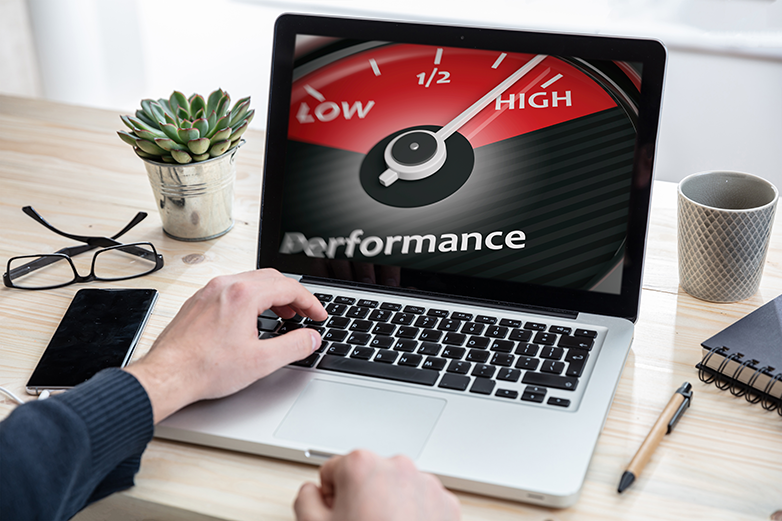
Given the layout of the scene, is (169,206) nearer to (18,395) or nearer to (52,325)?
(52,325)

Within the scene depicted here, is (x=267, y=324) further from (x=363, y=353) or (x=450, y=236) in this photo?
(x=450, y=236)

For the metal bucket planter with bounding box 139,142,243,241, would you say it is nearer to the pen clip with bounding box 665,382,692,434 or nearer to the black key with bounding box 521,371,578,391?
the black key with bounding box 521,371,578,391

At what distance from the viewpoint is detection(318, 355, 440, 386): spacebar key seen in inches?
27.5

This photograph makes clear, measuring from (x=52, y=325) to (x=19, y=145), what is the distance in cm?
62

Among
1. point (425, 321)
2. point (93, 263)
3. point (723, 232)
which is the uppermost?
point (723, 232)

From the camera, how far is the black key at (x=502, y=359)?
27.9 inches

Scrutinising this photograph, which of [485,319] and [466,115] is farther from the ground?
[466,115]

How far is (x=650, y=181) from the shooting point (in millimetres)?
773

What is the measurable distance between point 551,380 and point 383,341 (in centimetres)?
19

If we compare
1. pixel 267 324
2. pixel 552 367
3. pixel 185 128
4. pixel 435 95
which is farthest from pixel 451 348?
pixel 185 128

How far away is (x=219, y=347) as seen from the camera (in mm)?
681

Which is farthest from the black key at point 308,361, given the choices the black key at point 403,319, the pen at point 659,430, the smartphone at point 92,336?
the pen at point 659,430

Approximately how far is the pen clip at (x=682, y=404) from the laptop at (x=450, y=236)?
7cm

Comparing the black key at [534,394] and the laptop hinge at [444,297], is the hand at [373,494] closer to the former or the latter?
the black key at [534,394]
